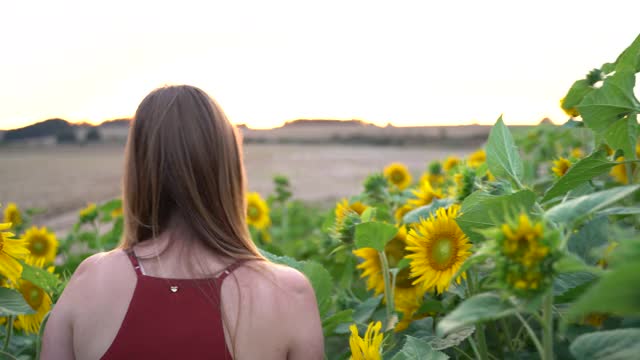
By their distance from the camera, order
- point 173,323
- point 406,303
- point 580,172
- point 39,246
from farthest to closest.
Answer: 1. point 39,246
2. point 406,303
3. point 173,323
4. point 580,172

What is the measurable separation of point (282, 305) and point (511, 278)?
652mm

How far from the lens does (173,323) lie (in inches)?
49.0

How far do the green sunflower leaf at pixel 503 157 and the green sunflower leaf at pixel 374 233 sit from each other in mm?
254

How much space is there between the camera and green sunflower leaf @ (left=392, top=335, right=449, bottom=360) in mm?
1067

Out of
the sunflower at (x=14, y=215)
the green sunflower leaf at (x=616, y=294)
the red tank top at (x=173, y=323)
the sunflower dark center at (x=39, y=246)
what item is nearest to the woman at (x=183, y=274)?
the red tank top at (x=173, y=323)

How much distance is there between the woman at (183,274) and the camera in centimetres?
125

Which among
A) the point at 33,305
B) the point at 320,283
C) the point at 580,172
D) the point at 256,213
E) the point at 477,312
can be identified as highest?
the point at 580,172

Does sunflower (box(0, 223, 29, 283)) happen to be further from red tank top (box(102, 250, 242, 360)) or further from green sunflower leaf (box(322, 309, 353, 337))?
green sunflower leaf (box(322, 309, 353, 337))

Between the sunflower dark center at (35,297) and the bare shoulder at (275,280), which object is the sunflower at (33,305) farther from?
the bare shoulder at (275,280)

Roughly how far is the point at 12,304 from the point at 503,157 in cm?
96

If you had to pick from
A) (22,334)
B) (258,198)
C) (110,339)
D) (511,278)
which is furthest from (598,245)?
(258,198)

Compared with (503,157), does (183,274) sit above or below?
below

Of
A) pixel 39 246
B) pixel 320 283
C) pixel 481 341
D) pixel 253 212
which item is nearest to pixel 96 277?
pixel 320 283

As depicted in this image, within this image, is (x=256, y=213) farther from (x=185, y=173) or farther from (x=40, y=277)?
(x=185, y=173)
